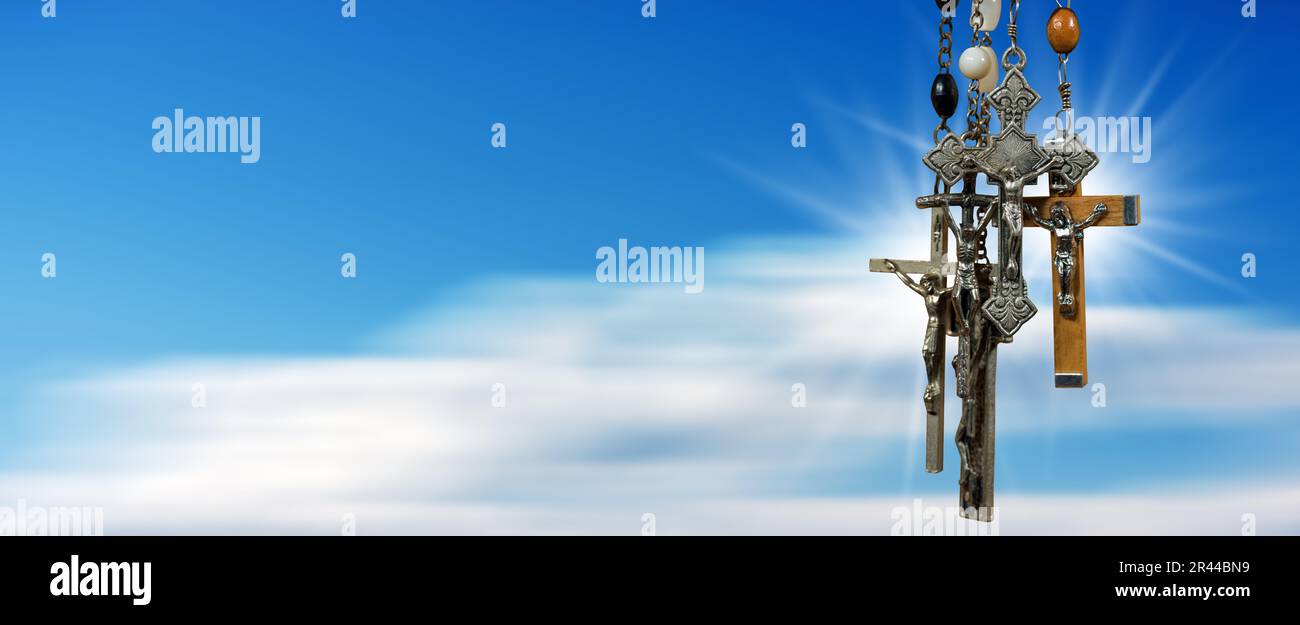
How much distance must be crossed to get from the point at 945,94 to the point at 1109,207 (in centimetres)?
67

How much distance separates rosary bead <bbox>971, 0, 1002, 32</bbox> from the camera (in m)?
5.49

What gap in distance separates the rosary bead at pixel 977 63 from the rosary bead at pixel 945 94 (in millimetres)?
56

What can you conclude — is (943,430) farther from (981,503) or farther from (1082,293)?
(1082,293)

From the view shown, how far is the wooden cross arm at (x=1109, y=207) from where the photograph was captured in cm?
542

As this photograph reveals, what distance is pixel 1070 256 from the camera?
5465mm

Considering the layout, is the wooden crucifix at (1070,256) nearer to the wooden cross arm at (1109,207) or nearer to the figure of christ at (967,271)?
the wooden cross arm at (1109,207)

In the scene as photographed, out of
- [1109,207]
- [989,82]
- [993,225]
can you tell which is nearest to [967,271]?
[993,225]

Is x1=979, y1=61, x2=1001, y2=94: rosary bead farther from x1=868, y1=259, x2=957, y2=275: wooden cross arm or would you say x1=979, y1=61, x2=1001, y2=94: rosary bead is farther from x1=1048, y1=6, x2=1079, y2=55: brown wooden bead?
x1=868, y1=259, x2=957, y2=275: wooden cross arm

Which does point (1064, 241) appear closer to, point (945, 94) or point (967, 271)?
point (967, 271)

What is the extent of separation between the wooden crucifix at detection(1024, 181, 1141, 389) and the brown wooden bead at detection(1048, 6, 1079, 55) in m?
0.45

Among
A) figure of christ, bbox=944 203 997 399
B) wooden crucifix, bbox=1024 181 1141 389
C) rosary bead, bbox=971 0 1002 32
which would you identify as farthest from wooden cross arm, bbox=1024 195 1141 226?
rosary bead, bbox=971 0 1002 32

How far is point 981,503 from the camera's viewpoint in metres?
5.56
